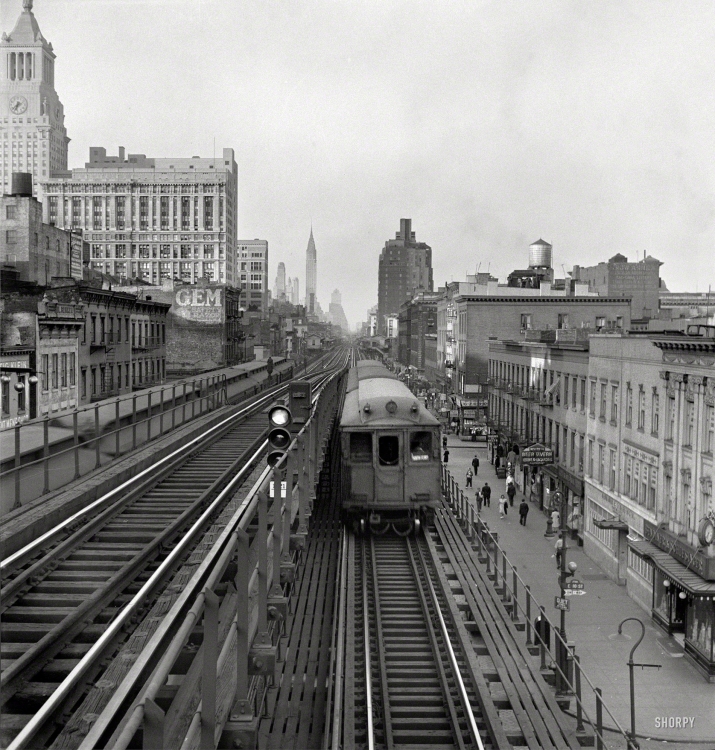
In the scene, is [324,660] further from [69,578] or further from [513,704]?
[69,578]

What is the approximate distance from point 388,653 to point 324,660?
4.07ft

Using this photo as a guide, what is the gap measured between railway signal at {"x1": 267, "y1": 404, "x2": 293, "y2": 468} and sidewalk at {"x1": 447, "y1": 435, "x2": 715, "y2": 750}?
37.6 ft

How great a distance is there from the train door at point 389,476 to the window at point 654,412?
10.1 meters

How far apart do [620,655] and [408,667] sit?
32.7ft

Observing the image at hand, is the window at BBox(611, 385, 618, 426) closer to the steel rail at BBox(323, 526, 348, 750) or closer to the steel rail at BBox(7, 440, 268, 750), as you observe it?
the steel rail at BBox(323, 526, 348, 750)

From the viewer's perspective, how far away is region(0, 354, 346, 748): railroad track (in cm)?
814

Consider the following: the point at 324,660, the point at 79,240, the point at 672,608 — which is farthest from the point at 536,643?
the point at 79,240

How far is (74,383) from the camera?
137ft

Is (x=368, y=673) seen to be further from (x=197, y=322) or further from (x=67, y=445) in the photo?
(x=197, y=322)

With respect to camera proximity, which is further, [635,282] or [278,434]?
[635,282]

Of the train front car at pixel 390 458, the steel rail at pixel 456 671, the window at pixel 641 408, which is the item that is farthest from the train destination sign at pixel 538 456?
the steel rail at pixel 456 671

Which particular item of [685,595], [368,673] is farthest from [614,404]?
[368,673]

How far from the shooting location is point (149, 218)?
144 meters

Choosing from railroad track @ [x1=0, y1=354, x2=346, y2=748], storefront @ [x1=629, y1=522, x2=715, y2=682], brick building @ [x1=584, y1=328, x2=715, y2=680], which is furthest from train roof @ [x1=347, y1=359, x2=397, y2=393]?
railroad track @ [x1=0, y1=354, x2=346, y2=748]
